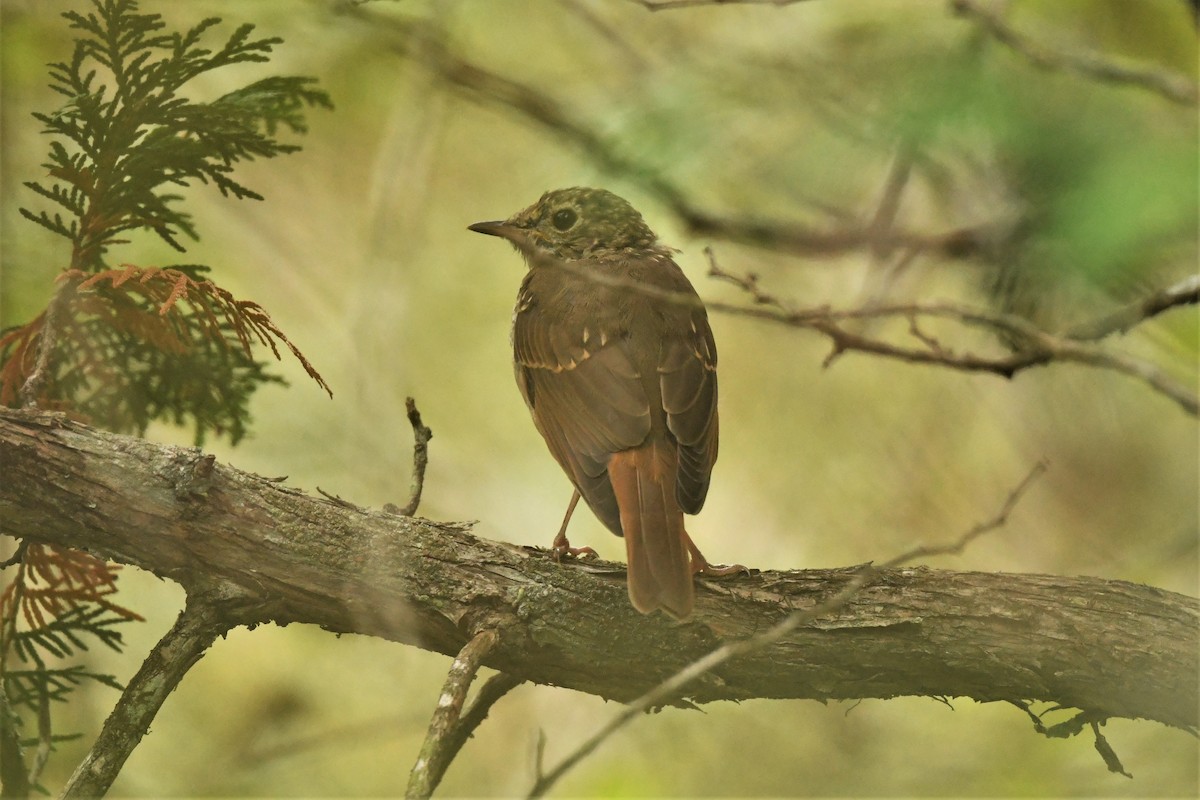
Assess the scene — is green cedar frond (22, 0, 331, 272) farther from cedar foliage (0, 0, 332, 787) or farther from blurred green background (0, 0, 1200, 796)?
blurred green background (0, 0, 1200, 796)

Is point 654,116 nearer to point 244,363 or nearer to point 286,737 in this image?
point 244,363

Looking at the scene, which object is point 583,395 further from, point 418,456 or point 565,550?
point 418,456

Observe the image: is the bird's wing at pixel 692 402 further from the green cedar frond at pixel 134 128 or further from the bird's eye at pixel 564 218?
the green cedar frond at pixel 134 128

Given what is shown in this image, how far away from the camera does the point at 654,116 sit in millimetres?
4430

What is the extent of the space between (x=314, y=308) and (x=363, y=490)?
2386 millimetres

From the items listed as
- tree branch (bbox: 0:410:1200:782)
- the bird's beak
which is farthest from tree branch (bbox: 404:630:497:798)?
the bird's beak

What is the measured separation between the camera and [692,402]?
4203mm

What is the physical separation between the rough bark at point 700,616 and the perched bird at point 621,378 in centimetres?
16

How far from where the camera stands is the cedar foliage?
3096 mm

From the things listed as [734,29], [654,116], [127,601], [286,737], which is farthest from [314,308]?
[654,116]

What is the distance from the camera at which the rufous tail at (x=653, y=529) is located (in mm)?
3270

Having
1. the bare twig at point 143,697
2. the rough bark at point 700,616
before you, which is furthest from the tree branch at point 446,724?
the bare twig at point 143,697

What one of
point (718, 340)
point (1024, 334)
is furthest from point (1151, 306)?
point (718, 340)

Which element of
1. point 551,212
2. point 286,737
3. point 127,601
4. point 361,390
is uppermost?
point 551,212
